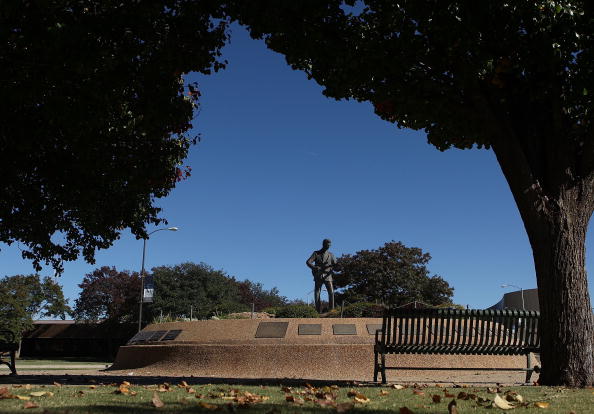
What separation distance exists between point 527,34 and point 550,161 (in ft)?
6.50

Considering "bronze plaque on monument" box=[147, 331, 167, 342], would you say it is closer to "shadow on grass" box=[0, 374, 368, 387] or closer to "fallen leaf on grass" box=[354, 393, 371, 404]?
"shadow on grass" box=[0, 374, 368, 387]

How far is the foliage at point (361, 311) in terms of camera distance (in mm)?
15133

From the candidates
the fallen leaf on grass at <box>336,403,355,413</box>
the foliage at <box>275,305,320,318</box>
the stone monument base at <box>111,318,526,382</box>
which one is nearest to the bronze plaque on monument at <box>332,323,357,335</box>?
the stone monument base at <box>111,318,526,382</box>

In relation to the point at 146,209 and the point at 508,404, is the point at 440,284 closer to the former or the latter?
the point at 146,209

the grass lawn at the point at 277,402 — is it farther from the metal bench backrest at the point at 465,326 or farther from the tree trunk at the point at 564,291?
the metal bench backrest at the point at 465,326

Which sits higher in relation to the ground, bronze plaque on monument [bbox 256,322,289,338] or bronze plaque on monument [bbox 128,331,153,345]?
bronze plaque on monument [bbox 256,322,289,338]

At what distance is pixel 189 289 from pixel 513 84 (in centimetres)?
4231

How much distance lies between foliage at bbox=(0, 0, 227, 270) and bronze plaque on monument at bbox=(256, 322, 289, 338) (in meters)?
3.36

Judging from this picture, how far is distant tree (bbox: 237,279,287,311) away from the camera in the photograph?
5989 centimetres

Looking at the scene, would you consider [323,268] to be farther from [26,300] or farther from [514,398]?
[26,300]

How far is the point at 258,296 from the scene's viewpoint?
69.6 m

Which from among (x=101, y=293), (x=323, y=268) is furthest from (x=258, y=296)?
(x=323, y=268)

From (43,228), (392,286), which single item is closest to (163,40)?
(43,228)

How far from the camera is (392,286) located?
48375 millimetres
